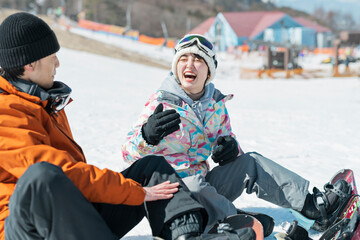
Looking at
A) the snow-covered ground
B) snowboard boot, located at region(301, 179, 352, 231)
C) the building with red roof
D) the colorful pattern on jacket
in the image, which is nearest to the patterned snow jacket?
the colorful pattern on jacket

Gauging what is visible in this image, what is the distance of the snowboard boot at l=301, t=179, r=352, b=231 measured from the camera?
85.7 inches

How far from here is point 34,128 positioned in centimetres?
159

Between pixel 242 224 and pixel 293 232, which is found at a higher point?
pixel 242 224

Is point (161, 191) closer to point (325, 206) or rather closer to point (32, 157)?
point (32, 157)

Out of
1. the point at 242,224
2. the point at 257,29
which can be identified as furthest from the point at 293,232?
the point at 257,29

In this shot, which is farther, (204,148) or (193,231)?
(204,148)

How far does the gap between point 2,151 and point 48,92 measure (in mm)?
373

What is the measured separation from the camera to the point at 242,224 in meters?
1.92

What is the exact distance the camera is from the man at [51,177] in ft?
4.55

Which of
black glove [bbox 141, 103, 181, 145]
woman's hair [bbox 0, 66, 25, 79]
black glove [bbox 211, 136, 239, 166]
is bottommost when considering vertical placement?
black glove [bbox 211, 136, 239, 166]

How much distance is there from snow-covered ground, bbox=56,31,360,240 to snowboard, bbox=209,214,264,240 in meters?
0.57

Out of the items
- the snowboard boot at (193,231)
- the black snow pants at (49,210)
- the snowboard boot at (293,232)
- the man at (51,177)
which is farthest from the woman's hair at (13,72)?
the snowboard boot at (293,232)

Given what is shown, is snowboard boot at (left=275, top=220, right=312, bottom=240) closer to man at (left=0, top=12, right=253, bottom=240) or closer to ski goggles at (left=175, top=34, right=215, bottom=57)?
man at (left=0, top=12, right=253, bottom=240)

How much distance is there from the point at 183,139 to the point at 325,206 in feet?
2.84
